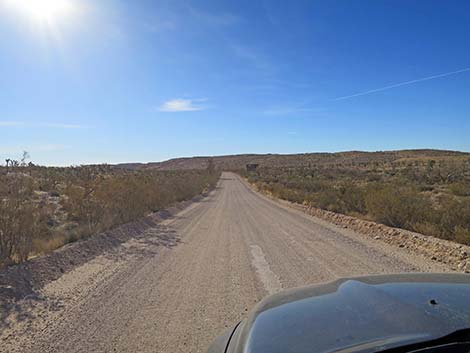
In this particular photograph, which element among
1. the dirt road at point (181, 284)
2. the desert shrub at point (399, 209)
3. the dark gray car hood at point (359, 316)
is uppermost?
the dark gray car hood at point (359, 316)

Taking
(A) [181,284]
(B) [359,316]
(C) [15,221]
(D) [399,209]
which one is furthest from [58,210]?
(B) [359,316]

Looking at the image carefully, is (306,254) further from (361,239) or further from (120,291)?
(120,291)

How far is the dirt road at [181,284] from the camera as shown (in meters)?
4.99

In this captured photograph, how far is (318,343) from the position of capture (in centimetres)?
203

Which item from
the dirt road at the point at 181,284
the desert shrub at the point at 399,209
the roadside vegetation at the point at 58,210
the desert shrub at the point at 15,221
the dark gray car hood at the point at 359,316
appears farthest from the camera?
the desert shrub at the point at 399,209

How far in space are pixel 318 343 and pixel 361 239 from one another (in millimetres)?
11036

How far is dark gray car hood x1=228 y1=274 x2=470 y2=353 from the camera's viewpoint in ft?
6.56

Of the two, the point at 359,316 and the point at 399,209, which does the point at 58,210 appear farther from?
the point at 359,316

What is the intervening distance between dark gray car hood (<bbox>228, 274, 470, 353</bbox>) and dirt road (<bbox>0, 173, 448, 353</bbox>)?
224 centimetres

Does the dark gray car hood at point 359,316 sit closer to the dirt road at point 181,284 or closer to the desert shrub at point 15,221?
the dirt road at point 181,284

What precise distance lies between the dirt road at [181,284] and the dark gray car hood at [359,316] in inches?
88.1

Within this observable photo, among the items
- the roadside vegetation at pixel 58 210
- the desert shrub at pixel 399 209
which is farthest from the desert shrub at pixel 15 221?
the desert shrub at pixel 399 209

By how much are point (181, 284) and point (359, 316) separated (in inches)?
212

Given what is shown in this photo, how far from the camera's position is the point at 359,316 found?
7.56 feet
